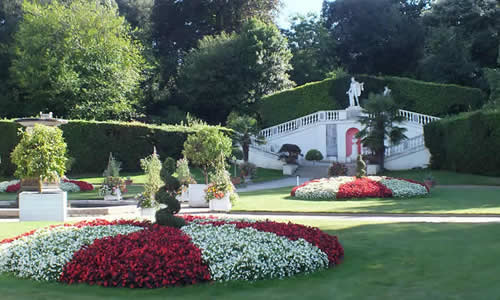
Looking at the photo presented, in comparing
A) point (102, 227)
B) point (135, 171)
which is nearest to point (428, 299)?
point (102, 227)

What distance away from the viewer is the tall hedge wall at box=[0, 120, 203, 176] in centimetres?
3347

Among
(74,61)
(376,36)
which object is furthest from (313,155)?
(74,61)

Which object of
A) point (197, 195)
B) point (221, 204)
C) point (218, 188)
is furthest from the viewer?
point (197, 195)

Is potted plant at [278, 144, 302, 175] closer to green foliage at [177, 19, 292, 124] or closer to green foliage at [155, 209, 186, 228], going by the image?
green foliage at [177, 19, 292, 124]

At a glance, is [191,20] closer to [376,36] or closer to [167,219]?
[376,36]

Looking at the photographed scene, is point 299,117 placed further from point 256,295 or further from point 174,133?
point 256,295

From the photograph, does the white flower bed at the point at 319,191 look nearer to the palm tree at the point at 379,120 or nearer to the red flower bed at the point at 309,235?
the palm tree at the point at 379,120

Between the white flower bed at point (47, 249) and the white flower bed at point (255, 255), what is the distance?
1.91 metres

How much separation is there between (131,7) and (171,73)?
858 cm

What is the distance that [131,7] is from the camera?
185 feet

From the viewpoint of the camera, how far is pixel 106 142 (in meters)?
36.4

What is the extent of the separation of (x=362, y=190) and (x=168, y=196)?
14.1 metres

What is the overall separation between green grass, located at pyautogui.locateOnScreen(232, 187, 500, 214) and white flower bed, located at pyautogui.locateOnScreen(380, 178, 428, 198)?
1.68 feet

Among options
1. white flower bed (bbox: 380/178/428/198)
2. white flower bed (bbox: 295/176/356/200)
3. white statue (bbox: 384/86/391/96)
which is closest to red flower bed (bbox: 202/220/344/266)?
white flower bed (bbox: 295/176/356/200)
